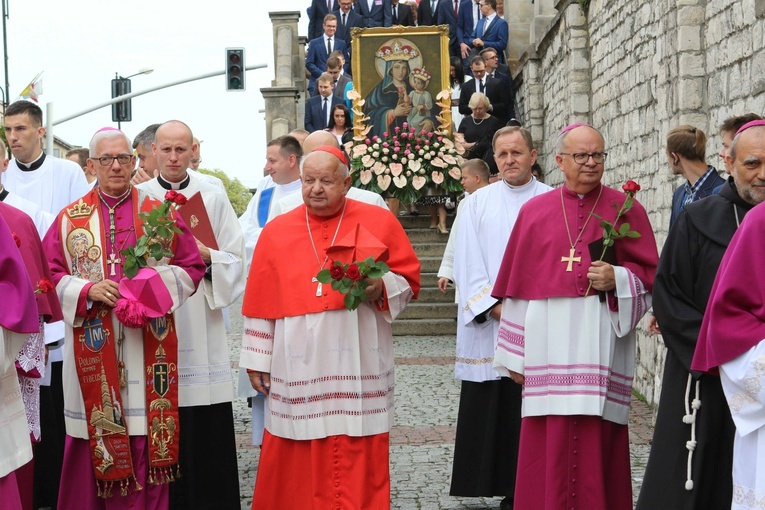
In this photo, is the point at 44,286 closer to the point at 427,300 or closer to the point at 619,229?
the point at 619,229

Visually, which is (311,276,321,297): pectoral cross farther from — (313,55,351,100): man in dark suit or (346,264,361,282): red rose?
(313,55,351,100): man in dark suit

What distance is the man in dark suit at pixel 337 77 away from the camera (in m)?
20.7

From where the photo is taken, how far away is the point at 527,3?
23.3 metres

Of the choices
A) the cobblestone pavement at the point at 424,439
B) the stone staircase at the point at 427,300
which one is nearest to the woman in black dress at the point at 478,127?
the stone staircase at the point at 427,300

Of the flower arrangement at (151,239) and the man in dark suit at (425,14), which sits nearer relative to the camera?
the flower arrangement at (151,239)

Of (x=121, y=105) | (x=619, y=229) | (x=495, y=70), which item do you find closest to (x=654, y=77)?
(x=619, y=229)

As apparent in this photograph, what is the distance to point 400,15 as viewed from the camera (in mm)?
21500

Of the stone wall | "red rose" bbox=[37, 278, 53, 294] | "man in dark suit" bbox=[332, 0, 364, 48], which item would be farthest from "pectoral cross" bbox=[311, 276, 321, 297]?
"man in dark suit" bbox=[332, 0, 364, 48]

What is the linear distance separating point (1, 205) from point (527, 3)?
18484 mm

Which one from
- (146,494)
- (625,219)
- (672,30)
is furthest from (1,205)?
(672,30)

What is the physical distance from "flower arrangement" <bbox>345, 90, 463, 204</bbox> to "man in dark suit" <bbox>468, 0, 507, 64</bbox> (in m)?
4.50

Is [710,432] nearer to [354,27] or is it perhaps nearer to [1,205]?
[1,205]

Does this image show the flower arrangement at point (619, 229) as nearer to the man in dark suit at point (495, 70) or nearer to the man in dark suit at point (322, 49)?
the man in dark suit at point (495, 70)

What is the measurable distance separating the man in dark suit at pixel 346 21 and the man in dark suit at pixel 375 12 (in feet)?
0.42
